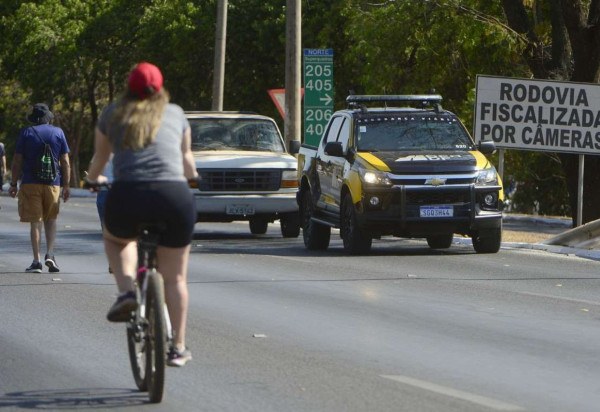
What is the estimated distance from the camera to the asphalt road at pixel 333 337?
8.71m

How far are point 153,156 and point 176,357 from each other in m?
1.10

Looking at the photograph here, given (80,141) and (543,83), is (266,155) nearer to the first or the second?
(543,83)

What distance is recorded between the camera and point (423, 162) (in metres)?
19.5

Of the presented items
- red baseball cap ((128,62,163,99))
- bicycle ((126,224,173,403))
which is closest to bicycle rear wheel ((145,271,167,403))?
bicycle ((126,224,173,403))

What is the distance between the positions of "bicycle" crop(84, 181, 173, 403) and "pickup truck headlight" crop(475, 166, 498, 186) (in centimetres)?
1146

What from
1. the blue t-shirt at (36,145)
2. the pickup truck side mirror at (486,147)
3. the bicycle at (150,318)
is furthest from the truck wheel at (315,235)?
the bicycle at (150,318)

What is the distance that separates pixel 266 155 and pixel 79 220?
813 cm

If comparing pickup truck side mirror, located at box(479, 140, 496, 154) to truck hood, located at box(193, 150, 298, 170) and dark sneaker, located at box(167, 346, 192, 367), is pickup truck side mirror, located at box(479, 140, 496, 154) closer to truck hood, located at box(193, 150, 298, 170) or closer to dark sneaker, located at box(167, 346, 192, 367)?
truck hood, located at box(193, 150, 298, 170)

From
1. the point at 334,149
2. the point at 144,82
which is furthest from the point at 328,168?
the point at 144,82

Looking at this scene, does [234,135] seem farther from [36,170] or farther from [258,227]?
[36,170]

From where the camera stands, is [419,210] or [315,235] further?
[315,235]

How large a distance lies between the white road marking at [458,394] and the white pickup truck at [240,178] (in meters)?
13.7

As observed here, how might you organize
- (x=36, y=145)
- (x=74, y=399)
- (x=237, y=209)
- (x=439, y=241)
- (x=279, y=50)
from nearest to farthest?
(x=74, y=399)
(x=36, y=145)
(x=439, y=241)
(x=237, y=209)
(x=279, y=50)

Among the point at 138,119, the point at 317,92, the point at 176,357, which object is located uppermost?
the point at 138,119
